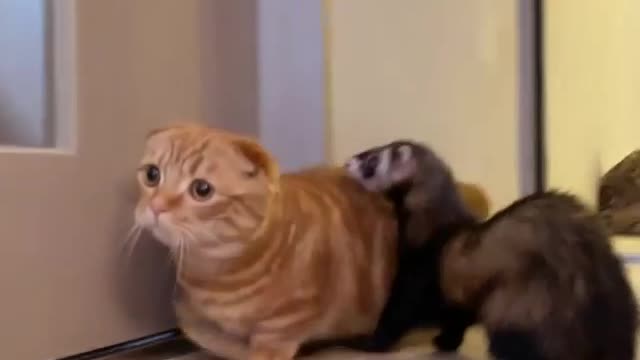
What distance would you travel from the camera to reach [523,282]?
72cm

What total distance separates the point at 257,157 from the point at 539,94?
0.83 m

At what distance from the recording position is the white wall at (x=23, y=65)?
0.70m

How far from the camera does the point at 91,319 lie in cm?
73

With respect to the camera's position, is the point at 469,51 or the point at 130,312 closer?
the point at 130,312

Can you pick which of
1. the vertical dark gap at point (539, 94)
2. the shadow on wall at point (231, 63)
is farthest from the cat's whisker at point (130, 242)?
the vertical dark gap at point (539, 94)

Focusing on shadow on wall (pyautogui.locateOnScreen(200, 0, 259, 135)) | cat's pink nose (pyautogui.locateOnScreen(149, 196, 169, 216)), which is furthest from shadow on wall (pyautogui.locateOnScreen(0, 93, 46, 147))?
shadow on wall (pyautogui.locateOnScreen(200, 0, 259, 135))

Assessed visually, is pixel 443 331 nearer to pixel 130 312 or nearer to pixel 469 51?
pixel 130 312

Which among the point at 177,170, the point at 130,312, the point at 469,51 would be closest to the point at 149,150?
the point at 177,170

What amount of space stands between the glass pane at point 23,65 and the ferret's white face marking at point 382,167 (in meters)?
0.27

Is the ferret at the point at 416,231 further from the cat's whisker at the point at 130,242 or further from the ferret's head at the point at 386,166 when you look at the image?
the cat's whisker at the point at 130,242

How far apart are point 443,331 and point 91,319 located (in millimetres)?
283

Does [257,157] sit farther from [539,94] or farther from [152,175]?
[539,94]

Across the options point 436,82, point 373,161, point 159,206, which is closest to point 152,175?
point 159,206

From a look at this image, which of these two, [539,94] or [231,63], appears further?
[539,94]
